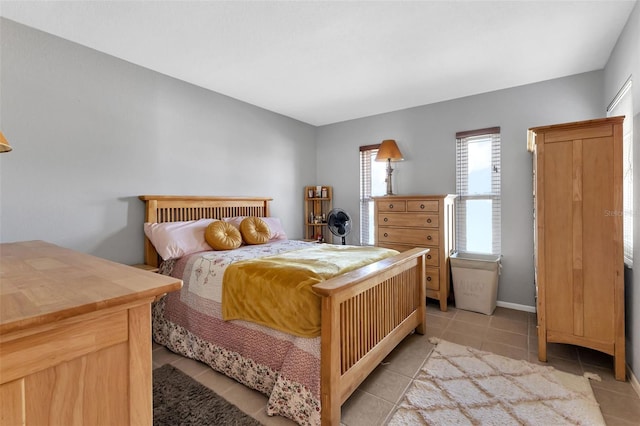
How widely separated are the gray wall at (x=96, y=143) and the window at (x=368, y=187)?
71.9 inches

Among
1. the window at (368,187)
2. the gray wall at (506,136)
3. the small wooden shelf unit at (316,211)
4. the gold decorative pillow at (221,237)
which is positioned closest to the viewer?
the gold decorative pillow at (221,237)

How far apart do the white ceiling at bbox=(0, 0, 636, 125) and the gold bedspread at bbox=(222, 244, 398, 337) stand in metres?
1.73

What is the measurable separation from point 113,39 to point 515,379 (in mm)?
3896

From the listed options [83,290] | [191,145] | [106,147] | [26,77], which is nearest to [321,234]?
[191,145]

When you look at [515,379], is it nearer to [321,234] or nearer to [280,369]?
[280,369]

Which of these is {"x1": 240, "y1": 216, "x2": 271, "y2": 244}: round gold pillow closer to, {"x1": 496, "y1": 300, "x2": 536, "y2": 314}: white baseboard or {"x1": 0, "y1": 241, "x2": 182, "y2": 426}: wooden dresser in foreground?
{"x1": 0, "y1": 241, "x2": 182, "y2": 426}: wooden dresser in foreground

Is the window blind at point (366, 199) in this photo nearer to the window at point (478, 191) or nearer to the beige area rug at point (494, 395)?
the window at point (478, 191)

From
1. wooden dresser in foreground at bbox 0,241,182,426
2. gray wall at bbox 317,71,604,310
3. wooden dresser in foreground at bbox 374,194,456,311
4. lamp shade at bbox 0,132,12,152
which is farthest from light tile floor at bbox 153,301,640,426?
lamp shade at bbox 0,132,12,152

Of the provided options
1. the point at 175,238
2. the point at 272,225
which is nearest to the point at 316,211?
the point at 272,225

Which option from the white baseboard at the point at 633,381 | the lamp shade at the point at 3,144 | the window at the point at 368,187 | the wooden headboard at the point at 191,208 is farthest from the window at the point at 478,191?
the lamp shade at the point at 3,144

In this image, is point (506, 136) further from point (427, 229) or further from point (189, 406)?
point (189, 406)

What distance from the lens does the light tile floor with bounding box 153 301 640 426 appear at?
5.59 feet

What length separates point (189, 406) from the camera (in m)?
1.77

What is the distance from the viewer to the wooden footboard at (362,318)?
152 centimetres
